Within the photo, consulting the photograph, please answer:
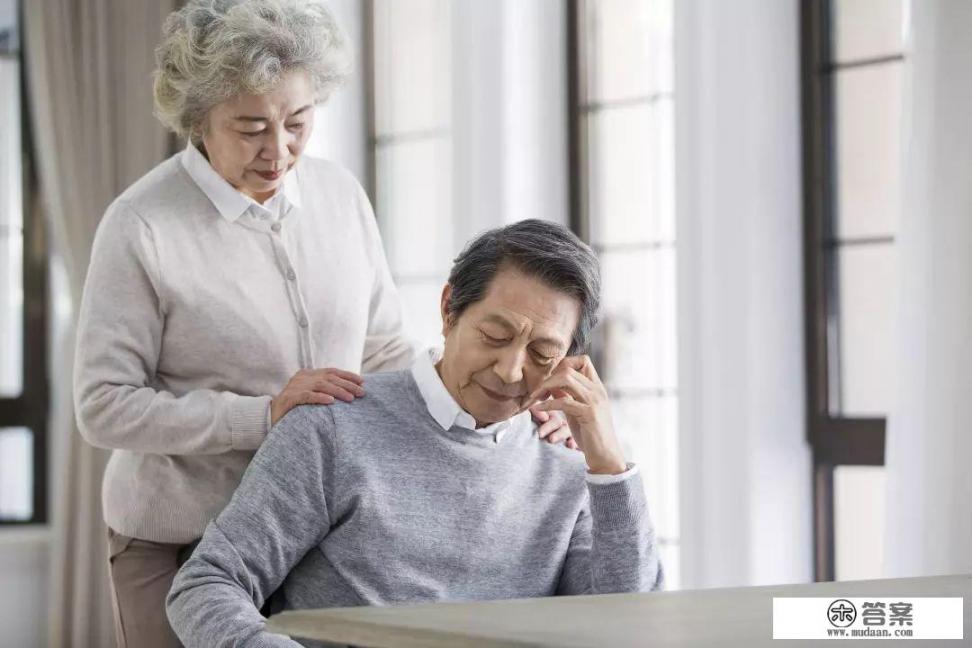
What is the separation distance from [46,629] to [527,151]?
8.36 ft

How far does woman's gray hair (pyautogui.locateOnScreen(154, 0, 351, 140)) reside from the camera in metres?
2.03

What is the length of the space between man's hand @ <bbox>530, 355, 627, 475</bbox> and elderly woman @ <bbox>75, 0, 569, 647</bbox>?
187 mm

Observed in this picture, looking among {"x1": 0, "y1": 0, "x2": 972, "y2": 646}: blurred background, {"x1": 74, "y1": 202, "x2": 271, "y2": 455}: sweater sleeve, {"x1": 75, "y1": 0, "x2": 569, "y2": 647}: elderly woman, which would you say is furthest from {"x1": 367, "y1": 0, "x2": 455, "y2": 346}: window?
{"x1": 74, "y1": 202, "x2": 271, "y2": 455}: sweater sleeve

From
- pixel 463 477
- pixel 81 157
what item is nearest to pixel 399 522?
pixel 463 477

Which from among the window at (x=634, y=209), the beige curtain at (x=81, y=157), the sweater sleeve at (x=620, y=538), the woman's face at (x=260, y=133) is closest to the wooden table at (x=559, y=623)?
the sweater sleeve at (x=620, y=538)

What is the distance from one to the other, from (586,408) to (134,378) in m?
0.69

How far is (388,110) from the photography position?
16.1 ft

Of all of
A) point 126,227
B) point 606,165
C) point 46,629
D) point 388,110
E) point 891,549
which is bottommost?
point 46,629

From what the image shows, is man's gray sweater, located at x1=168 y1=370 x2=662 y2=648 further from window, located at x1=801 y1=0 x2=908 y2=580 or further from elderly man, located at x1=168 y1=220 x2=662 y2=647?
window, located at x1=801 y1=0 x2=908 y2=580

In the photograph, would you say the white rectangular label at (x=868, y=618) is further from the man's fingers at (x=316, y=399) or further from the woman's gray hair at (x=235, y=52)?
the woman's gray hair at (x=235, y=52)

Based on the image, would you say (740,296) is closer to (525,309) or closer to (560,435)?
(560,435)

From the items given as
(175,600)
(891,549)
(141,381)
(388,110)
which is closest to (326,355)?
(141,381)

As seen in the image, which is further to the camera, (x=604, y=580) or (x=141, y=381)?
(x=141, y=381)

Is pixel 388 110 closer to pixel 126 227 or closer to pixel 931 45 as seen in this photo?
pixel 931 45
